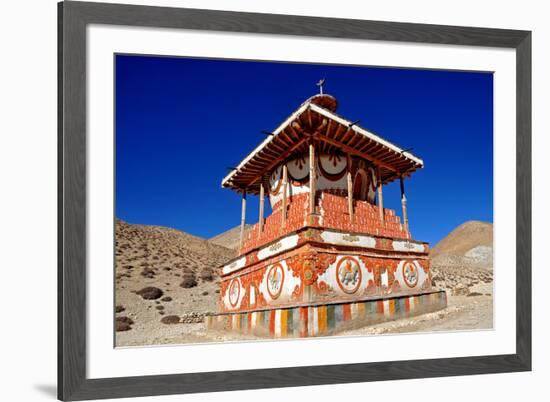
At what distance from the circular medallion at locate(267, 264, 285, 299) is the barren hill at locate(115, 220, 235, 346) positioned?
0.91 metres

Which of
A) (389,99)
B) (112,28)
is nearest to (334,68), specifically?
(389,99)

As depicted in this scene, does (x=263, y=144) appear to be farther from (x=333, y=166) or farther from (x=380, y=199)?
(x=380, y=199)

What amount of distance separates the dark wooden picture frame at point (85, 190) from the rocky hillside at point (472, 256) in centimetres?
45

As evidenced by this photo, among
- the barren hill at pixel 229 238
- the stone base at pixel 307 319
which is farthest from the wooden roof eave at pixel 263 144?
the stone base at pixel 307 319

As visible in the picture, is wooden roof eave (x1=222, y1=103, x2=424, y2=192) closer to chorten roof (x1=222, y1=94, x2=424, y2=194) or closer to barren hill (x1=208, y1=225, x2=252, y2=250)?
chorten roof (x1=222, y1=94, x2=424, y2=194)

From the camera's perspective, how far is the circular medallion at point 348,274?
9141mm

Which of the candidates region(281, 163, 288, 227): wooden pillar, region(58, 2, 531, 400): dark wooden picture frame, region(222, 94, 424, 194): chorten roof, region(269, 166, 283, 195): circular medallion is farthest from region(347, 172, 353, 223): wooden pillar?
region(58, 2, 531, 400): dark wooden picture frame

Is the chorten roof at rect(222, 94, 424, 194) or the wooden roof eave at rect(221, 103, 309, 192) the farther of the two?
the chorten roof at rect(222, 94, 424, 194)

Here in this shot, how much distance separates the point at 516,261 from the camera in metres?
9.34

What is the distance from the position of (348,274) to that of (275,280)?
1113 mm

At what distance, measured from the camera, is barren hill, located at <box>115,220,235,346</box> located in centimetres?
774

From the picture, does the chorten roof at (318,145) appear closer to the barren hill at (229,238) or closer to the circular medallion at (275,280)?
the barren hill at (229,238)

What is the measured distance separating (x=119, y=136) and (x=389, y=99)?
4.03 metres

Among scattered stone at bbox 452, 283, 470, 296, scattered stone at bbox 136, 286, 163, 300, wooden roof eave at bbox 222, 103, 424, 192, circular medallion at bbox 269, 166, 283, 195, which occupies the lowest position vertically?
scattered stone at bbox 452, 283, 470, 296
